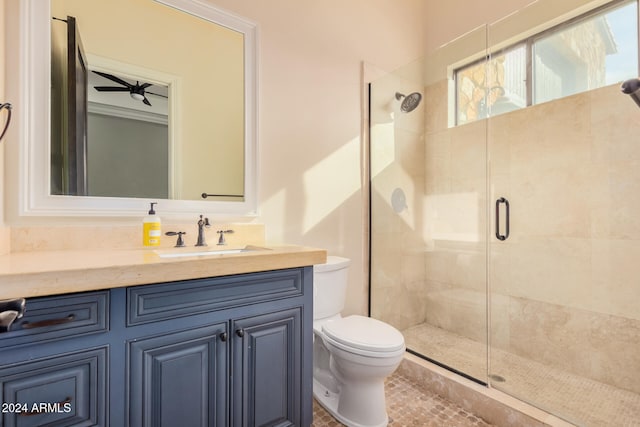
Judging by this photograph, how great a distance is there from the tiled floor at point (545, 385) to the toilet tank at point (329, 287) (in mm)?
774

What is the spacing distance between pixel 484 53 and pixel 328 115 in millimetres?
1151

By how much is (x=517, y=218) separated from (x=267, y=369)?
6.24ft

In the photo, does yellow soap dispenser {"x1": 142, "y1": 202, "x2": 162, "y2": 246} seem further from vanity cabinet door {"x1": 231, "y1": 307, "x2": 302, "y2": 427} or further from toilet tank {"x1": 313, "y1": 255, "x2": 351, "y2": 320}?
toilet tank {"x1": 313, "y1": 255, "x2": 351, "y2": 320}

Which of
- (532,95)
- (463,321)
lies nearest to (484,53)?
(532,95)

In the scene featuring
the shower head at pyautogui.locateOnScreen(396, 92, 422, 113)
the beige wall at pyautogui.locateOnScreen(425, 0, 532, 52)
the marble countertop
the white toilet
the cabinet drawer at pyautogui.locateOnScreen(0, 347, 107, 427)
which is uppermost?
the beige wall at pyautogui.locateOnScreen(425, 0, 532, 52)

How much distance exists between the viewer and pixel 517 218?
215 centimetres

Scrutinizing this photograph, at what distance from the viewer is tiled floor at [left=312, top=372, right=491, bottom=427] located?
5.10 ft

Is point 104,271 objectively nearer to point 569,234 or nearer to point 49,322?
point 49,322

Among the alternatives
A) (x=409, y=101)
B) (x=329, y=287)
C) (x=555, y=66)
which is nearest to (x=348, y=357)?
(x=329, y=287)

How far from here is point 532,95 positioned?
211cm

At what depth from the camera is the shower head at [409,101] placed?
7.83 ft

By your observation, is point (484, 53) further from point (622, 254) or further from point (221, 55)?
point (221, 55)

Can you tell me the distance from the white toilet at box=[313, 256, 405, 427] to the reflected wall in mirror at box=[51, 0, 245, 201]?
0.75m

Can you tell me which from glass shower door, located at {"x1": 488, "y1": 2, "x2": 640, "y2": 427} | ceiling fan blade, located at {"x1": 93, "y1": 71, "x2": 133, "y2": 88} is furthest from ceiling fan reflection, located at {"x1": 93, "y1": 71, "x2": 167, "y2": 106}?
glass shower door, located at {"x1": 488, "y1": 2, "x2": 640, "y2": 427}
